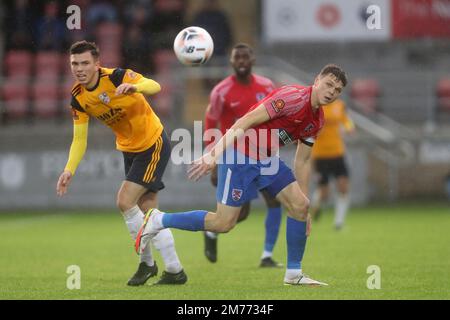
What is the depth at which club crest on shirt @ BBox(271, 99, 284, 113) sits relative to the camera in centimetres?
809

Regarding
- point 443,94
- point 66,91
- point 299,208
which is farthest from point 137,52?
point 299,208

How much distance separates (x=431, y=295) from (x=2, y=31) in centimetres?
1603

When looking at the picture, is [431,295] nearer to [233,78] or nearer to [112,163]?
[233,78]

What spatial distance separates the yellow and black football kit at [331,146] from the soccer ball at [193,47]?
6728mm

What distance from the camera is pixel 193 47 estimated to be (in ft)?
29.5

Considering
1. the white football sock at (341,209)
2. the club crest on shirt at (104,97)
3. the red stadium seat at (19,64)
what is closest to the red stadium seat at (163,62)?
the red stadium seat at (19,64)

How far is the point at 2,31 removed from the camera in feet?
71.8

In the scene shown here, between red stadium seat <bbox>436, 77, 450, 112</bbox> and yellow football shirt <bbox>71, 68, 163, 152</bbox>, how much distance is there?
12.5 metres

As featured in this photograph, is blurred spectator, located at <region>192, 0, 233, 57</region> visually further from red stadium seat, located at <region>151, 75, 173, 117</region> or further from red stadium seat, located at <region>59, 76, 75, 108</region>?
red stadium seat, located at <region>59, 76, 75, 108</region>

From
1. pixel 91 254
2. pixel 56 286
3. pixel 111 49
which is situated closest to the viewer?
pixel 56 286

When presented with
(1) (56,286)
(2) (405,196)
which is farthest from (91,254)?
(2) (405,196)

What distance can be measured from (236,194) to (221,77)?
455 inches
